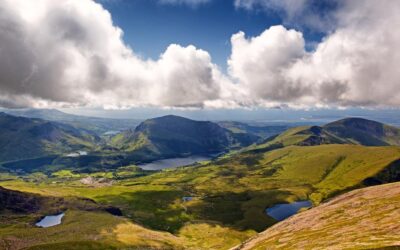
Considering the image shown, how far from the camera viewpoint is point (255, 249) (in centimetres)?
14325

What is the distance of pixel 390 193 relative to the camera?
18612cm

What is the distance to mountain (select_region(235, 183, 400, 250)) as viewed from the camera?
317 ft

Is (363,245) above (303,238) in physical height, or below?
above

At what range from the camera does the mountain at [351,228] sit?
96625 millimetres

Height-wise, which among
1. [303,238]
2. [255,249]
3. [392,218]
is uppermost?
[392,218]

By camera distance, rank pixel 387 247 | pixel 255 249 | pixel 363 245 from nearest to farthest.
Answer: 1. pixel 387 247
2. pixel 363 245
3. pixel 255 249

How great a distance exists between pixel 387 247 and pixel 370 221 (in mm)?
58303

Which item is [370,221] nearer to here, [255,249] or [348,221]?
[348,221]

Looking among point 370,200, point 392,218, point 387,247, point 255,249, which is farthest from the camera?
point 370,200

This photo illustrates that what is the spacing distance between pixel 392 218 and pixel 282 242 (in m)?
41.4

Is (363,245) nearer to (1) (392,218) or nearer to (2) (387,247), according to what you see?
(2) (387,247)

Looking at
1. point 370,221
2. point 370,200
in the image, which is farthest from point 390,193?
point 370,221

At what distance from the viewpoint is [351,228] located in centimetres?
12838

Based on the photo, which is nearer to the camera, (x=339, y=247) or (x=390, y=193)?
(x=339, y=247)
